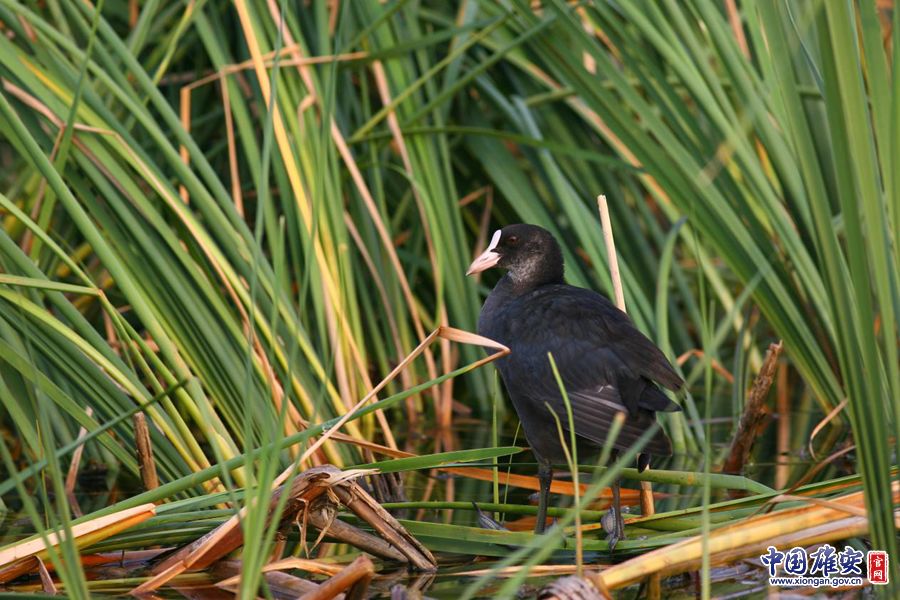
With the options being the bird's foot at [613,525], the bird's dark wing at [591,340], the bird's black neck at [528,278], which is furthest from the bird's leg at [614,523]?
the bird's black neck at [528,278]

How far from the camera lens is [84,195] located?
314cm

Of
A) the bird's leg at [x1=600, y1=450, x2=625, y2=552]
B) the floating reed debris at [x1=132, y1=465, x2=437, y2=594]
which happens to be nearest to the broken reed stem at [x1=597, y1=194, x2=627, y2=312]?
the bird's leg at [x1=600, y1=450, x2=625, y2=552]

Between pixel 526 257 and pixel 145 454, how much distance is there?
119cm

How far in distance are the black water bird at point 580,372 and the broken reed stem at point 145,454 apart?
87cm

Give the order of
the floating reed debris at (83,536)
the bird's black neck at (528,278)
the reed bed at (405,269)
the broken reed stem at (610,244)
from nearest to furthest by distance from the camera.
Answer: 1. the reed bed at (405,269)
2. the floating reed debris at (83,536)
3. the broken reed stem at (610,244)
4. the bird's black neck at (528,278)

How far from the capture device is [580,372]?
2.52m

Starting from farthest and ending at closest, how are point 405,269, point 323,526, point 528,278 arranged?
1. point 405,269
2. point 528,278
3. point 323,526

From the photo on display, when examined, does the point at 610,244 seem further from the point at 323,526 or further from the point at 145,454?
the point at 145,454

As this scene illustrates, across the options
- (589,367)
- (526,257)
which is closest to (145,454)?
(589,367)

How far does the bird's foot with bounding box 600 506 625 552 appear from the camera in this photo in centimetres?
230

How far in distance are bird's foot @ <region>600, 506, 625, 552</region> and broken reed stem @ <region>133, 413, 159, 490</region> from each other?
1082 mm

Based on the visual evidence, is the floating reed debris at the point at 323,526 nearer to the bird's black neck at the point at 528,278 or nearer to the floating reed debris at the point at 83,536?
the floating reed debris at the point at 83,536

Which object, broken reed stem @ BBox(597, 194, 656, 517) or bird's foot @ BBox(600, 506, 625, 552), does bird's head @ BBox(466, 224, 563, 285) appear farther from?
bird's foot @ BBox(600, 506, 625, 552)

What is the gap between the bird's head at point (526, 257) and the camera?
313cm
